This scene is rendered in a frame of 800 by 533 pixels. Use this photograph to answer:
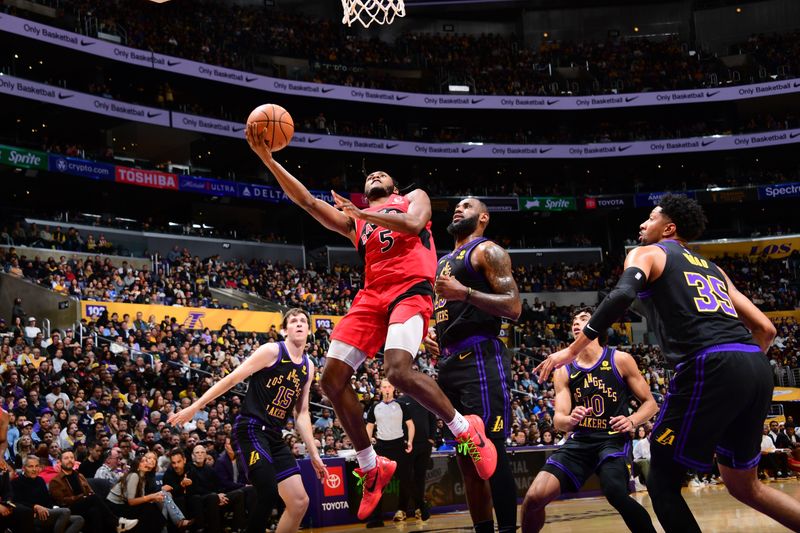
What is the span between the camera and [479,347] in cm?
602

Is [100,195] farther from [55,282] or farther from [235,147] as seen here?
[55,282]

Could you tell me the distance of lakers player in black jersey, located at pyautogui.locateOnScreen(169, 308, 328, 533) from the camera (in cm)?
711

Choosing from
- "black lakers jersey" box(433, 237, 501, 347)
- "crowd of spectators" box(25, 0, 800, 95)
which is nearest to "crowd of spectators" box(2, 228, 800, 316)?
"crowd of spectators" box(25, 0, 800, 95)

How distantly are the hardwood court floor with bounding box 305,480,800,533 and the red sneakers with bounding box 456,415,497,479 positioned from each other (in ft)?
12.7

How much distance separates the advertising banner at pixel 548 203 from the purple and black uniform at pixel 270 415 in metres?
37.6

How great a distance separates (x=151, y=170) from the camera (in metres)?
35.7

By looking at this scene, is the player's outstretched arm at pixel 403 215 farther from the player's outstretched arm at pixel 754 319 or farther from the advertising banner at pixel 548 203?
the advertising banner at pixel 548 203

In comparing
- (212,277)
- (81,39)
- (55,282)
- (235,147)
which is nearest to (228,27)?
(235,147)

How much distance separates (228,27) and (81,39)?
10.5 meters

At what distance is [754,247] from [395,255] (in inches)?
1647

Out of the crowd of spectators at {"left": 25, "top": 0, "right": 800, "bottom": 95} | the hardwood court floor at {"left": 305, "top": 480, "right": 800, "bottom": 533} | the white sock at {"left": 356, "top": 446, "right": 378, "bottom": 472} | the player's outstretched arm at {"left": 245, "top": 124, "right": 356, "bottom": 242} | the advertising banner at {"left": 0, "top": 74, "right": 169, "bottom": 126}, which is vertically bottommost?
the hardwood court floor at {"left": 305, "top": 480, "right": 800, "bottom": 533}

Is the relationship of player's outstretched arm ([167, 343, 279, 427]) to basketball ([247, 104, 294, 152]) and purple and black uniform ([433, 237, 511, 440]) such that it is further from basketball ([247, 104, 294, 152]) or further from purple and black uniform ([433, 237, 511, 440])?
basketball ([247, 104, 294, 152])

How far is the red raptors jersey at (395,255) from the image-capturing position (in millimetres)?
5828

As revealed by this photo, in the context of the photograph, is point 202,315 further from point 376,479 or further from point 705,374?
point 705,374
